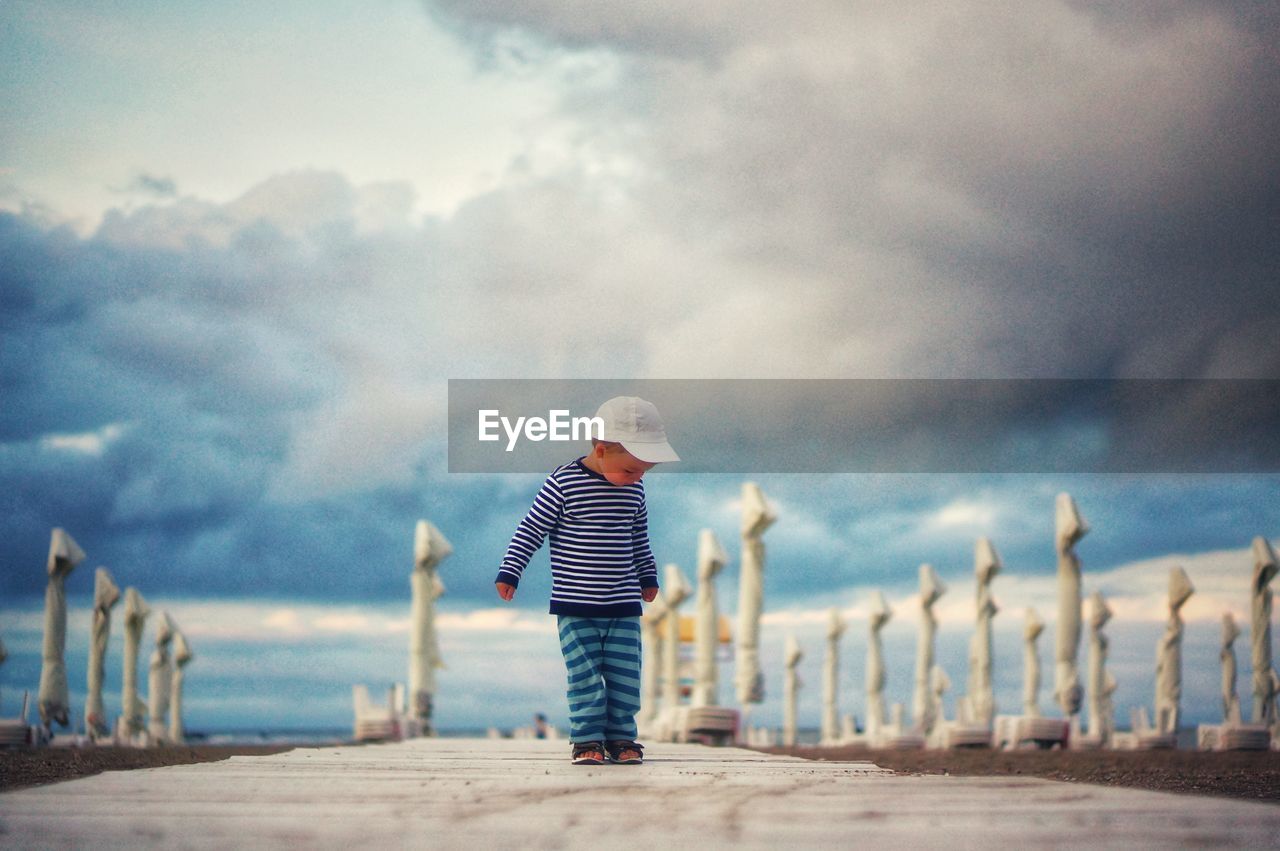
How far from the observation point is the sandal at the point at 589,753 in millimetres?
4906

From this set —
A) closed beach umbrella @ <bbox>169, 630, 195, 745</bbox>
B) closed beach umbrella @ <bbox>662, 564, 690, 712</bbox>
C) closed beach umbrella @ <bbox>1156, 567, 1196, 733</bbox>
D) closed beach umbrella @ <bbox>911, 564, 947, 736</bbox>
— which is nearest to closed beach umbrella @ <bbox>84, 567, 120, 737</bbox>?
closed beach umbrella @ <bbox>169, 630, 195, 745</bbox>

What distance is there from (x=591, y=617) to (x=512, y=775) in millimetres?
1360

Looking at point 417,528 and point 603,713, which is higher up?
point 417,528

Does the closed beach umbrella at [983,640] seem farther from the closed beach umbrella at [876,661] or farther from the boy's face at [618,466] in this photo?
the boy's face at [618,466]

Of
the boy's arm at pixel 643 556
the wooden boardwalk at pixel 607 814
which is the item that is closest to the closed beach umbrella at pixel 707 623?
the boy's arm at pixel 643 556

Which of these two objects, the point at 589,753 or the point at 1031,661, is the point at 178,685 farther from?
the point at 589,753

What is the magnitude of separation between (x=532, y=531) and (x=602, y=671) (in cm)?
64

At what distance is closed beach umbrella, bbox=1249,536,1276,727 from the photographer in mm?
19875

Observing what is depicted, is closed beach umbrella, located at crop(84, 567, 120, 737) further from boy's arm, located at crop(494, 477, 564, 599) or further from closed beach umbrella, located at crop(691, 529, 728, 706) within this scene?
boy's arm, located at crop(494, 477, 564, 599)

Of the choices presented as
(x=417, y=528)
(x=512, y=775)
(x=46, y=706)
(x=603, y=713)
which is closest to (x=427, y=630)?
(x=417, y=528)

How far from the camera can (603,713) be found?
5141 millimetres

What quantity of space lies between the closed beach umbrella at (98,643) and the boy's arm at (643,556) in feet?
58.3

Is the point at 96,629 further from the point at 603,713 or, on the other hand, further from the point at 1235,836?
the point at 1235,836

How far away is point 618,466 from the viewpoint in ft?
16.9
